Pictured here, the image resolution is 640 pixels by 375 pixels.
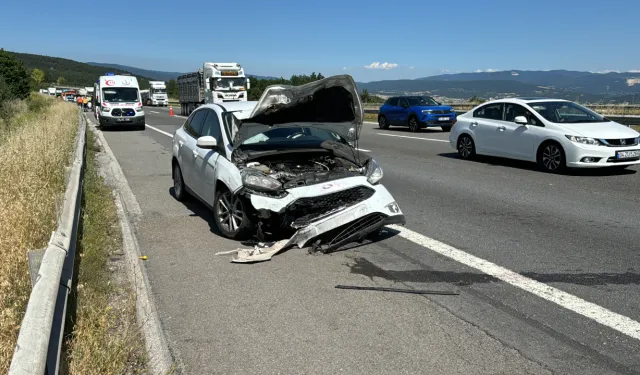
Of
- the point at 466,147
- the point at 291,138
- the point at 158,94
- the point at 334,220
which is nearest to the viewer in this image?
the point at 334,220

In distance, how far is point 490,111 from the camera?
43.6 ft

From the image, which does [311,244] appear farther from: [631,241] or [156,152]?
[156,152]

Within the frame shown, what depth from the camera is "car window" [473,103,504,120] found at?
1298cm

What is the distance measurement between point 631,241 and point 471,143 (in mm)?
7650

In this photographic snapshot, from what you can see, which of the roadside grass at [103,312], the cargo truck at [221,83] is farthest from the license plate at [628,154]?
the cargo truck at [221,83]

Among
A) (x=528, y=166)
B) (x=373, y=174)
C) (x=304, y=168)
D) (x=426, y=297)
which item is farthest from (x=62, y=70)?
(x=426, y=297)

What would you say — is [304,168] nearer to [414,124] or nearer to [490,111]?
[490,111]

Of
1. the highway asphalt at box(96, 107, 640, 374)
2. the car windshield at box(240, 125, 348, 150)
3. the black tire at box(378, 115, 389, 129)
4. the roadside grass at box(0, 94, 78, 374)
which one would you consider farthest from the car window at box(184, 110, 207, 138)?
the black tire at box(378, 115, 389, 129)

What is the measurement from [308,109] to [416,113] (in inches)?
683

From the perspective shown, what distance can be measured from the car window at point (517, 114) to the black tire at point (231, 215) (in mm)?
7967

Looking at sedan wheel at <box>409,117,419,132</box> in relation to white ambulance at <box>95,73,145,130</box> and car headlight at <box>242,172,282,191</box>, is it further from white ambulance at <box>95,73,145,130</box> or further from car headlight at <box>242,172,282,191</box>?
car headlight at <box>242,172,282,191</box>

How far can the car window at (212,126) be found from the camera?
A: 7184 mm

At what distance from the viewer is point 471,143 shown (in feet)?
45.0

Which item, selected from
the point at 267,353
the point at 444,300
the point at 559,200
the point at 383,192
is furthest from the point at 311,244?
the point at 559,200
